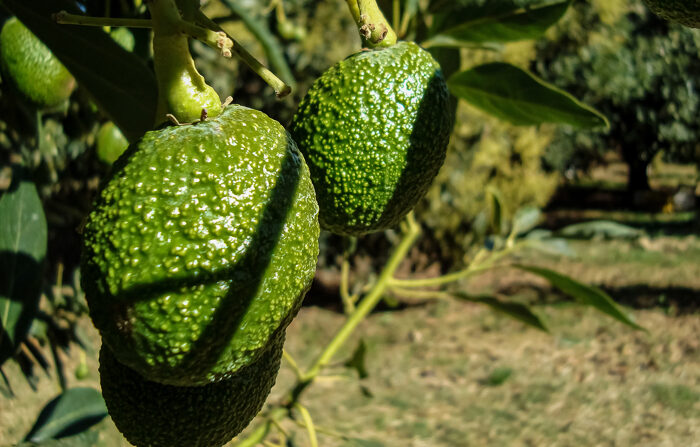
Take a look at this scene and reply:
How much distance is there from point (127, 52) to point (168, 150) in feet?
0.89

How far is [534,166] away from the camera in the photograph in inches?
326

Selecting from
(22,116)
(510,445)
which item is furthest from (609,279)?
(22,116)

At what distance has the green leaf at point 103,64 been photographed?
3.21 feet

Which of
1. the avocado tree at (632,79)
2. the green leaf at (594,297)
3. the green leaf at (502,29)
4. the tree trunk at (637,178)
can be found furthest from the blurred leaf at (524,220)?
the tree trunk at (637,178)

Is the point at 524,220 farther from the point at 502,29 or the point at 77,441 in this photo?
the point at 77,441

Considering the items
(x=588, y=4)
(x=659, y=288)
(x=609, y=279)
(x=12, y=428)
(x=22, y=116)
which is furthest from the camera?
(x=588, y=4)

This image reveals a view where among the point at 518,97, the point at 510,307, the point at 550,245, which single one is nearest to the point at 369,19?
the point at 518,97

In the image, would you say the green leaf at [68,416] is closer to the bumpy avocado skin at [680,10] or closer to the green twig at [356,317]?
the green twig at [356,317]

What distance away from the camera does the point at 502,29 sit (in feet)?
4.44

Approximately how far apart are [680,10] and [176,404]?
0.66m

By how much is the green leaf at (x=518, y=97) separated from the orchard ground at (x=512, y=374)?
101 inches

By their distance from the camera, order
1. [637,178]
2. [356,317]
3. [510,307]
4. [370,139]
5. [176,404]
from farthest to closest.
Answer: [637,178] < [510,307] < [356,317] < [370,139] < [176,404]

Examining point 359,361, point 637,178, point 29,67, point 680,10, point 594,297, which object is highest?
point 680,10

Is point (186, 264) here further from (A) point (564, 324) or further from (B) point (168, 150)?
(A) point (564, 324)
